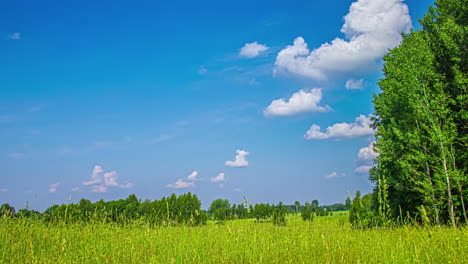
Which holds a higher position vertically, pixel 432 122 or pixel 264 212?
pixel 432 122

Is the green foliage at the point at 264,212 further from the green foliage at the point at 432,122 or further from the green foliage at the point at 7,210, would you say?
the green foliage at the point at 432,122

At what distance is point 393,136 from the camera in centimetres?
2056

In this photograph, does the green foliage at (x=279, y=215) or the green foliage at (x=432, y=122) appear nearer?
the green foliage at (x=279, y=215)

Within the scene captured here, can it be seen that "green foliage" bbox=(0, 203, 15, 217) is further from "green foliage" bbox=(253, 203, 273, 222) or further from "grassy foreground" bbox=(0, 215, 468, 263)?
"green foliage" bbox=(253, 203, 273, 222)

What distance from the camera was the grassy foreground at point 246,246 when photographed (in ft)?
14.4

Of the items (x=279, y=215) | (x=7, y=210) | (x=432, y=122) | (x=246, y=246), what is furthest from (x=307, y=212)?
(x=432, y=122)

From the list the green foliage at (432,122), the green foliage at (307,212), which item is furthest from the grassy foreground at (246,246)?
the green foliage at (432,122)

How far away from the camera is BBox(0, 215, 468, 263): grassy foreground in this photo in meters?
4.39

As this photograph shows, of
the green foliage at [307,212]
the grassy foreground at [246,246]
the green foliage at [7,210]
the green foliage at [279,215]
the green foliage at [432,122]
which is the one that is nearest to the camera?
the grassy foreground at [246,246]

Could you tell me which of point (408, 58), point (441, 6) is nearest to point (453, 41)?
point (408, 58)

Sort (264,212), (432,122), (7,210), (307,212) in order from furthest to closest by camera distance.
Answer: (432,122), (7,210), (264,212), (307,212)

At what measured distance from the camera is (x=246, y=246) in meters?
5.11

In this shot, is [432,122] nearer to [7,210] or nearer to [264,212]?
[264,212]

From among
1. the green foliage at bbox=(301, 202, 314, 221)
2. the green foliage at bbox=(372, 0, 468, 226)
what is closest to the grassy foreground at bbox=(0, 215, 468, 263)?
the green foliage at bbox=(301, 202, 314, 221)
